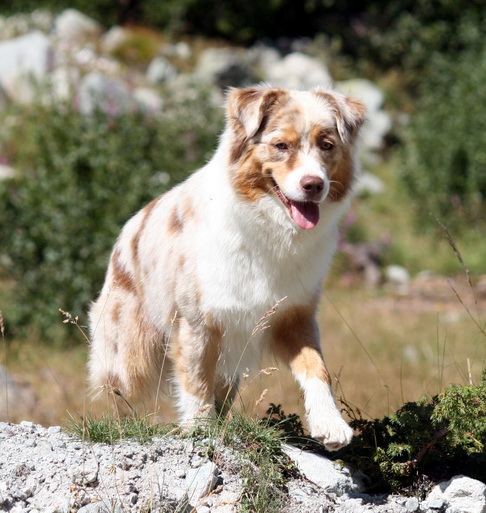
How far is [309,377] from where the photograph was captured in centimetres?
402

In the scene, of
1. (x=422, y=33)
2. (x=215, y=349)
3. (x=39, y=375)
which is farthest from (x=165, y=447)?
(x=422, y=33)

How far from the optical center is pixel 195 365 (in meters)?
4.27

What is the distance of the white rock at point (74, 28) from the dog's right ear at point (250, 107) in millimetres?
15780

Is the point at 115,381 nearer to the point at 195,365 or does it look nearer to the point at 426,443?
the point at 195,365

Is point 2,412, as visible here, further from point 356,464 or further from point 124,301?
point 356,464

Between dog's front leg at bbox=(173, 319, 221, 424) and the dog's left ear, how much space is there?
4.18ft

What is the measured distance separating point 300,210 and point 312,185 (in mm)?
245

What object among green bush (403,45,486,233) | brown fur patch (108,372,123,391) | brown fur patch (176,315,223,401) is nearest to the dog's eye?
brown fur patch (176,315,223,401)

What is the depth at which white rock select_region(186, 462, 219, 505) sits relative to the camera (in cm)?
340

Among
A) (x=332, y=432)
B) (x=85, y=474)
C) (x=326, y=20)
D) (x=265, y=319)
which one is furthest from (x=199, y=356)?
(x=326, y=20)

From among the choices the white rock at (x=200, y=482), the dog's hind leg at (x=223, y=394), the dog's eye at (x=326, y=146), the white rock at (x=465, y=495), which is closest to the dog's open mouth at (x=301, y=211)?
the dog's eye at (x=326, y=146)

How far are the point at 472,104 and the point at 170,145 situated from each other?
571 cm

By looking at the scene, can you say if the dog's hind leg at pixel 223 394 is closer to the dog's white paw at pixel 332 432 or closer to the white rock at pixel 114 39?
the dog's white paw at pixel 332 432

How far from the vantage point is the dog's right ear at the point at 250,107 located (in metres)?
4.14
